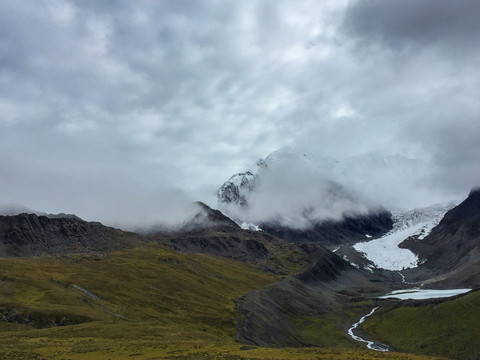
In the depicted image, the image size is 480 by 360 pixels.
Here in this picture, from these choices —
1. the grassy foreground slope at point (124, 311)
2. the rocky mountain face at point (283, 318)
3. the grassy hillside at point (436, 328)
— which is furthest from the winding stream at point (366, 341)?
the grassy foreground slope at point (124, 311)

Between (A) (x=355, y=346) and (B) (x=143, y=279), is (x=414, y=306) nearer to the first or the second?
(A) (x=355, y=346)

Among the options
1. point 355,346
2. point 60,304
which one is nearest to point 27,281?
point 60,304

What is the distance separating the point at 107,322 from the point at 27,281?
4599cm

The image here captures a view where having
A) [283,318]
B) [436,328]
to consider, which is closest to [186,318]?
[283,318]

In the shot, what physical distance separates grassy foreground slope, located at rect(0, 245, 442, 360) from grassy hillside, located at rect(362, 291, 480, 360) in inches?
758

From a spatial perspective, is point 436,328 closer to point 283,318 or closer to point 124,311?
point 283,318

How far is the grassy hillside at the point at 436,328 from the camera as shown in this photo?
105 metres

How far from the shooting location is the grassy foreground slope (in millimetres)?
57156

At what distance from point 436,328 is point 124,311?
84.2m

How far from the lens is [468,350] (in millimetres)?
101250

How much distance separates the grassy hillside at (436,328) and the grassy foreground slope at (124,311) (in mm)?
19251

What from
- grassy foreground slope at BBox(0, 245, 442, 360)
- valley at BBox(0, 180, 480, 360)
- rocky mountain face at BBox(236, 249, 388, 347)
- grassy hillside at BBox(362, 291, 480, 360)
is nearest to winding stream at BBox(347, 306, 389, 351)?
valley at BBox(0, 180, 480, 360)

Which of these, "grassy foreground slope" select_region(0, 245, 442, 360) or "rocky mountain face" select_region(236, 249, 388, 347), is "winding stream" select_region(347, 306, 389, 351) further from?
"grassy foreground slope" select_region(0, 245, 442, 360)

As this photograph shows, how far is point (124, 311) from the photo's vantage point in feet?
347
